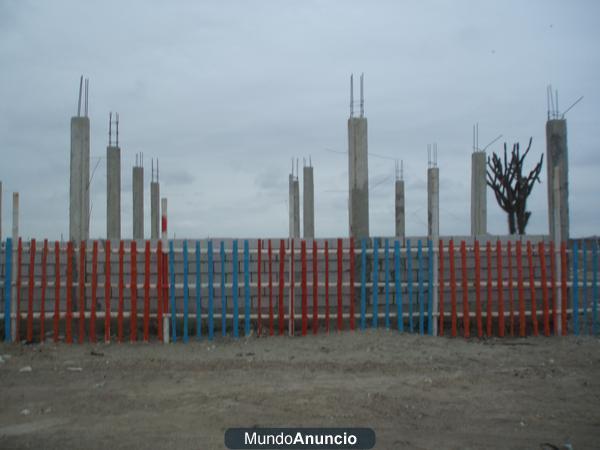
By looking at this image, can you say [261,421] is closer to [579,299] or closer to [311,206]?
[579,299]

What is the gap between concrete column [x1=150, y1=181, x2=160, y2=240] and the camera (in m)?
16.5

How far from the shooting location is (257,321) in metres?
9.08

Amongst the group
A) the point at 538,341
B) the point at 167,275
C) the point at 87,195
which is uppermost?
the point at 87,195

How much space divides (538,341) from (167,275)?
5.98 meters

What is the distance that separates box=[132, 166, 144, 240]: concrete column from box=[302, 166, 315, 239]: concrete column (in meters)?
4.61

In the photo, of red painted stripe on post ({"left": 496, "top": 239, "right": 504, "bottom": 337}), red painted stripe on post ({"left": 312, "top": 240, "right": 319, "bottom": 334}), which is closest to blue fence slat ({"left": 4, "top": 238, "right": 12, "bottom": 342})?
red painted stripe on post ({"left": 312, "top": 240, "right": 319, "bottom": 334})

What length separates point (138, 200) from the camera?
50.4 feet

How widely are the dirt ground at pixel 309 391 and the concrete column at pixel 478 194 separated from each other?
5819mm

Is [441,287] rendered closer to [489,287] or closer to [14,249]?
[489,287]

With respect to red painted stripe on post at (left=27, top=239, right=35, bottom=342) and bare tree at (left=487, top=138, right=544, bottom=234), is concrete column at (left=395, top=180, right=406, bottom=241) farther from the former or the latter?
red painted stripe on post at (left=27, top=239, right=35, bottom=342)

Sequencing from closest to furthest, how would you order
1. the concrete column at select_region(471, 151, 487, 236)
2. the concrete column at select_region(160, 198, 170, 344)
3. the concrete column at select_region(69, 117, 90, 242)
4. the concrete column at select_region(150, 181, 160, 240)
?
the concrete column at select_region(160, 198, 170, 344) < the concrete column at select_region(69, 117, 90, 242) < the concrete column at select_region(471, 151, 487, 236) < the concrete column at select_region(150, 181, 160, 240)

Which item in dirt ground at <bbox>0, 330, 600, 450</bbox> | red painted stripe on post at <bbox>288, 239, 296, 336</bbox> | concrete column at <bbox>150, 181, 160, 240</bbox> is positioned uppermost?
concrete column at <bbox>150, 181, 160, 240</bbox>

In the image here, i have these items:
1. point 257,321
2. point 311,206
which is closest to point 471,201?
point 311,206

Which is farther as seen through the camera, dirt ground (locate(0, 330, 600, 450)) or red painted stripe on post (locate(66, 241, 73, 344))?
red painted stripe on post (locate(66, 241, 73, 344))
